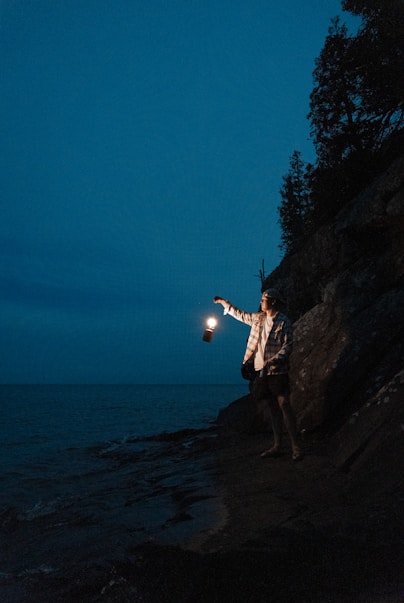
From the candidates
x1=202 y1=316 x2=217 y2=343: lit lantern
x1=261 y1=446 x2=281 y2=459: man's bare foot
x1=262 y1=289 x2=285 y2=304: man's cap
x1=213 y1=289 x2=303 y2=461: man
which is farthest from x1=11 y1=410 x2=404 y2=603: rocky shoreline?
x1=202 y1=316 x2=217 y2=343: lit lantern

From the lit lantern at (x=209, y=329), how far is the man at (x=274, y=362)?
3.97 ft

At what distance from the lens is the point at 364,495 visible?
4.62 meters

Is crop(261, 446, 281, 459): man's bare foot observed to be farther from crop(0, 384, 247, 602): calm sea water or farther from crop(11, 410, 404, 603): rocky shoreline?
crop(11, 410, 404, 603): rocky shoreline

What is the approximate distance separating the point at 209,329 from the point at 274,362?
2.07 metres

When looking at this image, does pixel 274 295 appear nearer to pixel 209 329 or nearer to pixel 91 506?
pixel 209 329

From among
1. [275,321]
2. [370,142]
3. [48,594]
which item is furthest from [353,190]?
[48,594]

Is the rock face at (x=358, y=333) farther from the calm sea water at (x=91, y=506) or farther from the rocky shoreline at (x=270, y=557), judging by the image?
the calm sea water at (x=91, y=506)

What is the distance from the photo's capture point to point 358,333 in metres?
8.89

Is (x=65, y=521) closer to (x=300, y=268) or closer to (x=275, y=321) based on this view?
(x=275, y=321)

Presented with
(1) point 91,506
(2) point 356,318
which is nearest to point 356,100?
(2) point 356,318

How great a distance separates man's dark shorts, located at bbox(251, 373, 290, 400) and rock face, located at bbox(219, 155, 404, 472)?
115 cm

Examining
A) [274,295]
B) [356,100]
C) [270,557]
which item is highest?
[356,100]

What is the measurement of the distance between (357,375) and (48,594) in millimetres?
6718

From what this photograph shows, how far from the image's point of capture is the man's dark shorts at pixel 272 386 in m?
6.90
